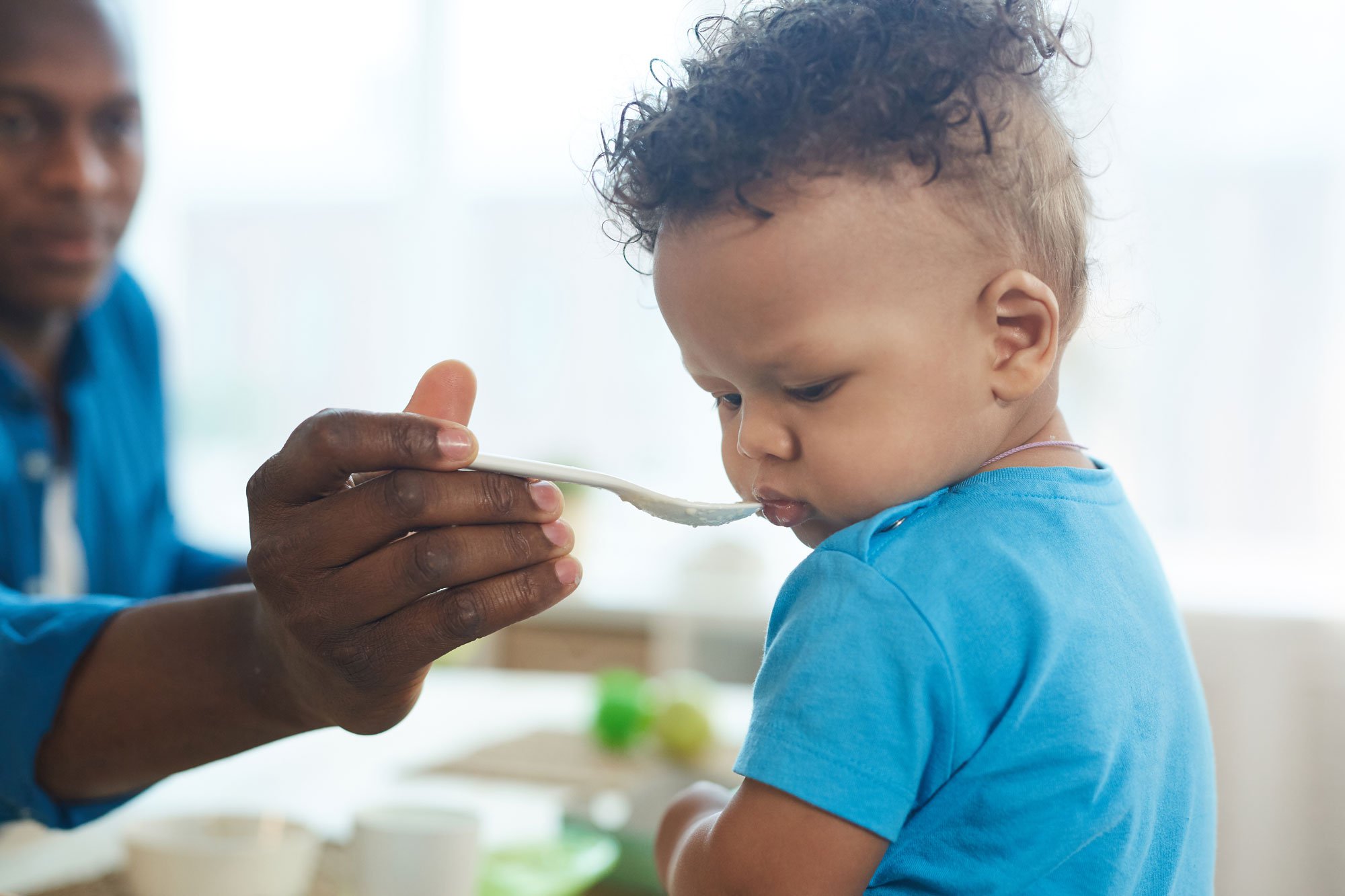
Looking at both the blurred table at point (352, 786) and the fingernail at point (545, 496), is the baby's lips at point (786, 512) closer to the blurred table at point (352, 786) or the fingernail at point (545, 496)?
the fingernail at point (545, 496)

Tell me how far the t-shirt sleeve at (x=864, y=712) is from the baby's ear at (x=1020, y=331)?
6.3 inches

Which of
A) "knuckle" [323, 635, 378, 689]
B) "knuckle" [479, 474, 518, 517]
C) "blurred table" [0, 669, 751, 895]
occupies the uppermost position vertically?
"knuckle" [479, 474, 518, 517]

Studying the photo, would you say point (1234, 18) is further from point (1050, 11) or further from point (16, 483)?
point (16, 483)

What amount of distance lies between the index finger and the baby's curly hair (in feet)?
0.60

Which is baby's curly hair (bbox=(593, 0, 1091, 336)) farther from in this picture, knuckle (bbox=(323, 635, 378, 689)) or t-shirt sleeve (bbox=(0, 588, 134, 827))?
t-shirt sleeve (bbox=(0, 588, 134, 827))

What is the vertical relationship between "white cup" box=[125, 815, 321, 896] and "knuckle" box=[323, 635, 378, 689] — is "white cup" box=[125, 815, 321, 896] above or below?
below

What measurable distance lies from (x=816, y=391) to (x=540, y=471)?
0.53ft

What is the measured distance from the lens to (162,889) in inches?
33.9

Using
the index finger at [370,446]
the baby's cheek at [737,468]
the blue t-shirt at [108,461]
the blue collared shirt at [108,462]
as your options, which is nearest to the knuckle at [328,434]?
the index finger at [370,446]

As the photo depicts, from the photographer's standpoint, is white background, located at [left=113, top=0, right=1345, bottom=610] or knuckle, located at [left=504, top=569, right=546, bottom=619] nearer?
knuckle, located at [left=504, top=569, right=546, bottom=619]

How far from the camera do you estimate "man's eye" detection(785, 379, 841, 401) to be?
0.63 m

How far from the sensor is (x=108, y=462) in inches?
66.4

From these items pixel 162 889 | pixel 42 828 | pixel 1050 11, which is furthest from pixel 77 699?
pixel 1050 11

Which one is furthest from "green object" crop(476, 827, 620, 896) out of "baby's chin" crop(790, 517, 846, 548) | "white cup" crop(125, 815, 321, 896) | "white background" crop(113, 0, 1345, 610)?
"white background" crop(113, 0, 1345, 610)
